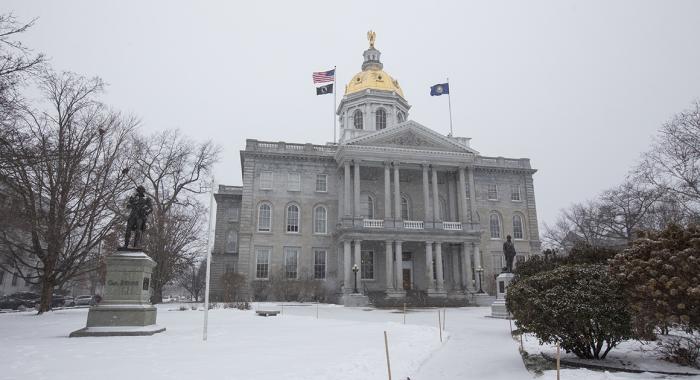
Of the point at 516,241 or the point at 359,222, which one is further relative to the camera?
the point at 516,241

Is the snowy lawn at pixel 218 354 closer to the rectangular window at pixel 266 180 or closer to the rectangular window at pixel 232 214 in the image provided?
the rectangular window at pixel 266 180

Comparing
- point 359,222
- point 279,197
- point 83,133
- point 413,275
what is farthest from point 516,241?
point 83,133

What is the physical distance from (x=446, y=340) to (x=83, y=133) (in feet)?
67.4

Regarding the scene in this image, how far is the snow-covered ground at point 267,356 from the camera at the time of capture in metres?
7.60

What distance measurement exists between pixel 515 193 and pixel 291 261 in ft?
81.7

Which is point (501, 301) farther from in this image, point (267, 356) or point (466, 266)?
point (466, 266)

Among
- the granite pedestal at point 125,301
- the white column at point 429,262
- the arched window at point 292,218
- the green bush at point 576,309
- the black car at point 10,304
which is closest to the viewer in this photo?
the green bush at point 576,309

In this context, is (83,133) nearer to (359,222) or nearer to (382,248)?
(359,222)

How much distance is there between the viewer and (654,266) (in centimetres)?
748

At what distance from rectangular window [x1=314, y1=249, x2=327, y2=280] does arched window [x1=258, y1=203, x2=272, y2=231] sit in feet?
16.5

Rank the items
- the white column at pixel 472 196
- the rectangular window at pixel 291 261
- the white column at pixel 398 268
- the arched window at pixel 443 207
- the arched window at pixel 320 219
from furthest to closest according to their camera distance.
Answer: the arched window at pixel 443 207, the arched window at pixel 320 219, the white column at pixel 472 196, the rectangular window at pixel 291 261, the white column at pixel 398 268

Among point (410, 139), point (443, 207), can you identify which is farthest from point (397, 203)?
point (443, 207)

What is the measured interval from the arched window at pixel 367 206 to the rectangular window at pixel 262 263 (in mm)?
9411

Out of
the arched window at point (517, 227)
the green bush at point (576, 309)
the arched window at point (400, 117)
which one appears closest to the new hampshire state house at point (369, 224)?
the arched window at point (517, 227)
